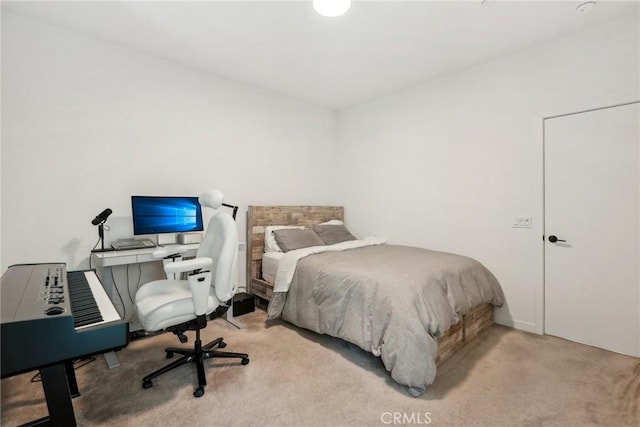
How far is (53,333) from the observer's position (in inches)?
40.3

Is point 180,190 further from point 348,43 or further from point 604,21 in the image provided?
point 604,21

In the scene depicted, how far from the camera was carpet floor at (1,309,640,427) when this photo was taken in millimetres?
1653

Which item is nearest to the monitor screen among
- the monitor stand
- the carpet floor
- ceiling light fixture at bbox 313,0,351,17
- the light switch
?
the monitor stand

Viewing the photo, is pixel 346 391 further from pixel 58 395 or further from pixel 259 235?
pixel 259 235

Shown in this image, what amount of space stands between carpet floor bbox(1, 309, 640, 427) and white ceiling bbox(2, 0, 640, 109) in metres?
2.68

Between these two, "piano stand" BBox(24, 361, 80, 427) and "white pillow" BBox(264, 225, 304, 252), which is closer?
"piano stand" BBox(24, 361, 80, 427)

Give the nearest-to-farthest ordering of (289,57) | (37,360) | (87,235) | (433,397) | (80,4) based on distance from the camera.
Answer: (37,360), (433,397), (80,4), (87,235), (289,57)

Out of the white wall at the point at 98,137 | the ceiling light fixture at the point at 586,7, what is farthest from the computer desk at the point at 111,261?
the ceiling light fixture at the point at 586,7

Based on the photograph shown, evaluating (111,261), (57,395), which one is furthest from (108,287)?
(57,395)

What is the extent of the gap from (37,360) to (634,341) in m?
3.70

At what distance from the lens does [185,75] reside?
3.12 m

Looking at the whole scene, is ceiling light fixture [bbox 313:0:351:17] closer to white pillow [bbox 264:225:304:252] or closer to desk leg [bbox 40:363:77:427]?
white pillow [bbox 264:225:304:252]

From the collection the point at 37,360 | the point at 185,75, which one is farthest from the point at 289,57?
the point at 37,360

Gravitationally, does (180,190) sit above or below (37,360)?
above
